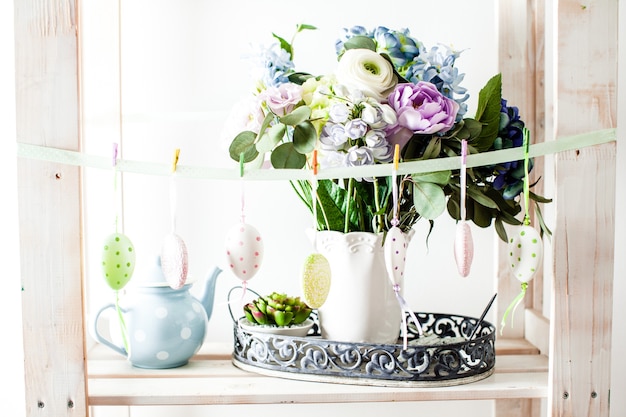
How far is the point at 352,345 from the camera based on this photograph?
94 cm

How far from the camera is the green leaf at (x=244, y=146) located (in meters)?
0.93

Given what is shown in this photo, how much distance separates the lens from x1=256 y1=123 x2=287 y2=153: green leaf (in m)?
0.91

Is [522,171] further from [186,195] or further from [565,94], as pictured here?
[186,195]

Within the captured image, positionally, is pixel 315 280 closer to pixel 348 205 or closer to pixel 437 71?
pixel 348 205

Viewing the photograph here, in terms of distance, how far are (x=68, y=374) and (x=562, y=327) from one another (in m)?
0.64

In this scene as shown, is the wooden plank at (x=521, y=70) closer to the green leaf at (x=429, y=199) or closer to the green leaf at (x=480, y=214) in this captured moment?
the green leaf at (x=480, y=214)

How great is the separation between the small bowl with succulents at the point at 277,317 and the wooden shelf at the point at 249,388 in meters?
0.07

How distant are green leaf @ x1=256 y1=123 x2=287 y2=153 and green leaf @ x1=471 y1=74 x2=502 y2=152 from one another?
0.87ft

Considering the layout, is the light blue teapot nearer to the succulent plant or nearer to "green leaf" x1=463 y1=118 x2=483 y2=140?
the succulent plant

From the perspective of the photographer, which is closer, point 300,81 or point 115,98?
point 300,81

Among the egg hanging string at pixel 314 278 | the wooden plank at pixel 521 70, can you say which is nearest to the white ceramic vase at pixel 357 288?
the egg hanging string at pixel 314 278

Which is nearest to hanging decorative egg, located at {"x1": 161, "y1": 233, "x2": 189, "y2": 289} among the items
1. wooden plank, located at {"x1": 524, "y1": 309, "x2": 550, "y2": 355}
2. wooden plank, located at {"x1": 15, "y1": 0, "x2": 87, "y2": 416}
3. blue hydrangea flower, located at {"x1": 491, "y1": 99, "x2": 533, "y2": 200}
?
wooden plank, located at {"x1": 15, "y1": 0, "x2": 87, "y2": 416}

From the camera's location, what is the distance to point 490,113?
3.13 feet

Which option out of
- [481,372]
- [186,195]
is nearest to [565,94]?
[481,372]
